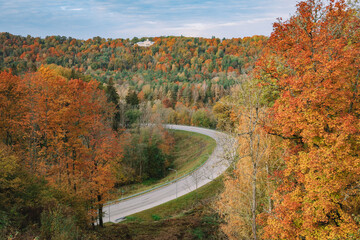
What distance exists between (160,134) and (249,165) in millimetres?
41492

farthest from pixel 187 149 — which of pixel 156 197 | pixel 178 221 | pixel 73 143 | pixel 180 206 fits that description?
pixel 73 143

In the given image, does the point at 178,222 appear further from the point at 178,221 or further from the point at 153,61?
the point at 153,61

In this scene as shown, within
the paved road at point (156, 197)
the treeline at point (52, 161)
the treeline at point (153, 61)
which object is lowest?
the paved road at point (156, 197)

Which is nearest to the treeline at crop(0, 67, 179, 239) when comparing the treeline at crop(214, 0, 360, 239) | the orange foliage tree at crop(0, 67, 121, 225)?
the orange foliage tree at crop(0, 67, 121, 225)

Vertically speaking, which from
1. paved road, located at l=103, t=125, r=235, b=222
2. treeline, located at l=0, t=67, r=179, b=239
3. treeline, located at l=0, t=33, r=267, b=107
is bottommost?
paved road, located at l=103, t=125, r=235, b=222

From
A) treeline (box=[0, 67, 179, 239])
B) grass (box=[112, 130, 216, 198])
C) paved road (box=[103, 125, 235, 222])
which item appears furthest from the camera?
grass (box=[112, 130, 216, 198])

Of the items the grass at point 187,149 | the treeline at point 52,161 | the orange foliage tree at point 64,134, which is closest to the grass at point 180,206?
the treeline at point 52,161

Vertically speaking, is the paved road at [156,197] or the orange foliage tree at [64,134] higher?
the orange foliage tree at [64,134]

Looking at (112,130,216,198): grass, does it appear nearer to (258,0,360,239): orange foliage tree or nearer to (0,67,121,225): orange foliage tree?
(0,67,121,225): orange foliage tree

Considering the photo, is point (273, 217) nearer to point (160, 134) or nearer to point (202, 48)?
point (160, 134)

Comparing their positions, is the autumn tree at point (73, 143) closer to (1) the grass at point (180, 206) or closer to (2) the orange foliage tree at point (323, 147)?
(1) the grass at point (180, 206)

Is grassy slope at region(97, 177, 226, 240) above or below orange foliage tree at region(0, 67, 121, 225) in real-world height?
below

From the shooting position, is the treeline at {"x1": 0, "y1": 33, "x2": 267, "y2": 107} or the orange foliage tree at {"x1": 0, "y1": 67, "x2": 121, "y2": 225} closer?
the orange foliage tree at {"x1": 0, "y1": 67, "x2": 121, "y2": 225}

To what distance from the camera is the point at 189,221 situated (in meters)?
26.3
